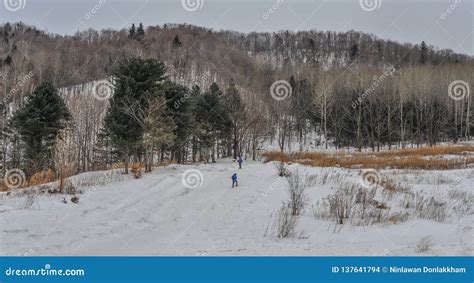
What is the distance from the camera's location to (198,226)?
37.6 feet

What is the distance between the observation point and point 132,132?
24.6 m

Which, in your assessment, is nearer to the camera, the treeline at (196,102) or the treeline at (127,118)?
the treeline at (127,118)

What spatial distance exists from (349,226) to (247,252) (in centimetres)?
407

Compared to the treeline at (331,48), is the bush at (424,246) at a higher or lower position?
lower

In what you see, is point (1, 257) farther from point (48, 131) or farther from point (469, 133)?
point (469, 133)

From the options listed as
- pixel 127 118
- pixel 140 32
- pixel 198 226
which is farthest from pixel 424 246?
pixel 140 32

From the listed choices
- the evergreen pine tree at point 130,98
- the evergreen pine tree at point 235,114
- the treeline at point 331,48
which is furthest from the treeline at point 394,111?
the treeline at point 331,48

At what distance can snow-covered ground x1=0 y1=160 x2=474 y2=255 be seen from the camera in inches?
345

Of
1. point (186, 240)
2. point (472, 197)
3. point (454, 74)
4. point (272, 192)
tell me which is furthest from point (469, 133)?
point (186, 240)

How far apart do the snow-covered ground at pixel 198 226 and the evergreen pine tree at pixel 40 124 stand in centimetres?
1372

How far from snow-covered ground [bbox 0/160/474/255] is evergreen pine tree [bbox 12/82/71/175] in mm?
13718

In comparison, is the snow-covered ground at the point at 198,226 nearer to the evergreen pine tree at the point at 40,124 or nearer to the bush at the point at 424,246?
the bush at the point at 424,246

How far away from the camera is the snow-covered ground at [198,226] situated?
877 centimetres

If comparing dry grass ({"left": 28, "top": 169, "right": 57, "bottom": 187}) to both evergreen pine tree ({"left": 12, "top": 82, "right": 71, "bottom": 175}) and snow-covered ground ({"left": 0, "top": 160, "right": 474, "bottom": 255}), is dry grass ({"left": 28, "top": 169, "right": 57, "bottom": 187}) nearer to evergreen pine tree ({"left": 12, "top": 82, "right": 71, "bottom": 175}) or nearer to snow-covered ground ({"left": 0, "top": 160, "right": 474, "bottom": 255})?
snow-covered ground ({"left": 0, "top": 160, "right": 474, "bottom": 255})
